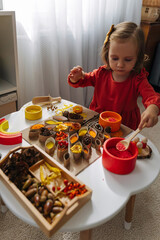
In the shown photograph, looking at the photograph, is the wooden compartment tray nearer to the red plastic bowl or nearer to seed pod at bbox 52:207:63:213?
seed pod at bbox 52:207:63:213

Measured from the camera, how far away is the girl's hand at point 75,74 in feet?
3.51

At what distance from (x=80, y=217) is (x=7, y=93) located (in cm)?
93

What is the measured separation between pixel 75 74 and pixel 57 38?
0.62 metres

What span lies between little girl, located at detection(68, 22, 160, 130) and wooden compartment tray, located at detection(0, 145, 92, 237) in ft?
1.12

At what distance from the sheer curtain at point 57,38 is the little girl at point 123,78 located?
504 millimetres

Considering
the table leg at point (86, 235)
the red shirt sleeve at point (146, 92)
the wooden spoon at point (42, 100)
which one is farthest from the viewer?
the wooden spoon at point (42, 100)

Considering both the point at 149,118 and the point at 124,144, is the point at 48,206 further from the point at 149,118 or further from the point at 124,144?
the point at 149,118

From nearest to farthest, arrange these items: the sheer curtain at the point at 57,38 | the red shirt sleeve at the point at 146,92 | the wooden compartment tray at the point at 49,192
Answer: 1. the wooden compartment tray at the point at 49,192
2. the red shirt sleeve at the point at 146,92
3. the sheer curtain at the point at 57,38

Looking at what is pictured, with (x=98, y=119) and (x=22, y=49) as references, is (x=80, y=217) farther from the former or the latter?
(x=22, y=49)

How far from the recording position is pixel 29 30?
1.37 metres

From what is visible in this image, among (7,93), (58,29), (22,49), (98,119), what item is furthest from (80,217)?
(58,29)

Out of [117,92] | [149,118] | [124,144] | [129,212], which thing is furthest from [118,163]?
[117,92]

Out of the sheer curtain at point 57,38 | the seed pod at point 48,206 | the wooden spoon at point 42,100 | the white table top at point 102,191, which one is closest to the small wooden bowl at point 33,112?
the wooden spoon at point 42,100

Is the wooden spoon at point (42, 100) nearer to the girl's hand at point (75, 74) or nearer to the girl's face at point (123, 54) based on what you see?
the girl's hand at point (75, 74)
